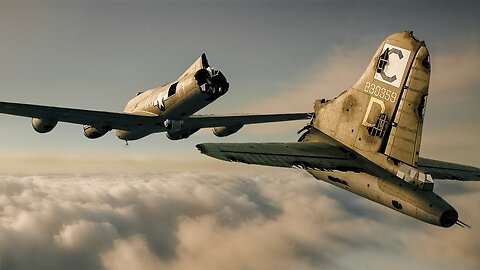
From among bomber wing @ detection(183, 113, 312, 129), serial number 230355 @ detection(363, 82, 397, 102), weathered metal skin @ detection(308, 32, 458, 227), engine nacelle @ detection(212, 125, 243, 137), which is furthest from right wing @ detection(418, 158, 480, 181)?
engine nacelle @ detection(212, 125, 243, 137)

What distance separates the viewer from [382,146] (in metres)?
23.3

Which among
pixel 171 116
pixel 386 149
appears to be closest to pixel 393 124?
pixel 386 149

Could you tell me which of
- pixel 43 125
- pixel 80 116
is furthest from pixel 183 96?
pixel 43 125

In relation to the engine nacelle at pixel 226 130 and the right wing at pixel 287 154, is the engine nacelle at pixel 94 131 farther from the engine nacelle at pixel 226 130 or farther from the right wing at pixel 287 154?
the right wing at pixel 287 154

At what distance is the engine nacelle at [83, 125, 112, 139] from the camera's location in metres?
45.3

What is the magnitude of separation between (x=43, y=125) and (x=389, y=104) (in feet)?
96.2

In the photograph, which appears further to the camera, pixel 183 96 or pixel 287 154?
pixel 183 96

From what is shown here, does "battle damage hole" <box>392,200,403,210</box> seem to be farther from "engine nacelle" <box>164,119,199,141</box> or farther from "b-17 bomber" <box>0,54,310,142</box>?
"engine nacelle" <box>164,119,199,141</box>

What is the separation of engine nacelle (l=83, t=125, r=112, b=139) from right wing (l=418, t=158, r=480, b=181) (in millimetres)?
28688

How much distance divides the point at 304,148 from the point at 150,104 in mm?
23824

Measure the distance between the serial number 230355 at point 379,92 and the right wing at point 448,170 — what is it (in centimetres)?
416

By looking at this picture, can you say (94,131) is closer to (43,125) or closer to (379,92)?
(43,125)

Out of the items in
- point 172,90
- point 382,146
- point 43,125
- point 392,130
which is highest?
point 392,130

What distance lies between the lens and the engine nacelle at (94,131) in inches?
1783
